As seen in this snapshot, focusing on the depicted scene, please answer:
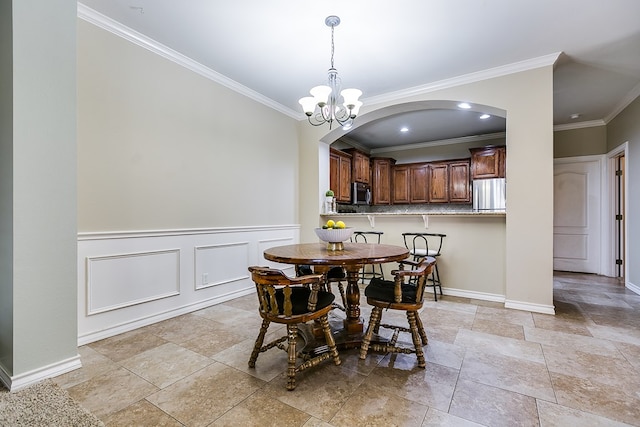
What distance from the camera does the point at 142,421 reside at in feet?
4.83

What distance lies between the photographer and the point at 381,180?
22.2ft

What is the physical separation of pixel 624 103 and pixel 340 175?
14.3 ft

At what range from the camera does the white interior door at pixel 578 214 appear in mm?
5152

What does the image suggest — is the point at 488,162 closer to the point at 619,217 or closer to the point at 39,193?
the point at 619,217

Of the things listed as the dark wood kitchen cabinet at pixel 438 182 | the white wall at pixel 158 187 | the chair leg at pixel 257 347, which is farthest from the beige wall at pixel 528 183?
the white wall at pixel 158 187

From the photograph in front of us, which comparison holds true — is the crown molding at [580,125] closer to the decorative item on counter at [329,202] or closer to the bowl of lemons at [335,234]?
the decorative item on counter at [329,202]

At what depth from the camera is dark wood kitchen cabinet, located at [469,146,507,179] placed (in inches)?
212

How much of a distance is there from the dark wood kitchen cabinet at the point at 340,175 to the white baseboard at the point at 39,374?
408 cm

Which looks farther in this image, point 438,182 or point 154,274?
point 438,182

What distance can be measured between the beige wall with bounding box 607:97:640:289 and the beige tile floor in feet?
6.14

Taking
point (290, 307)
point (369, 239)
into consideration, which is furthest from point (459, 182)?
point (290, 307)

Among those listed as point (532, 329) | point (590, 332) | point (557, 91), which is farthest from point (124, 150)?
point (557, 91)

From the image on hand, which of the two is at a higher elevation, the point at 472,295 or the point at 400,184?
the point at 400,184

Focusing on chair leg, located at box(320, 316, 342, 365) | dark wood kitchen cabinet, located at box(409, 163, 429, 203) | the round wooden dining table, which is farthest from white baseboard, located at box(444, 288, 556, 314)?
dark wood kitchen cabinet, located at box(409, 163, 429, 203)
